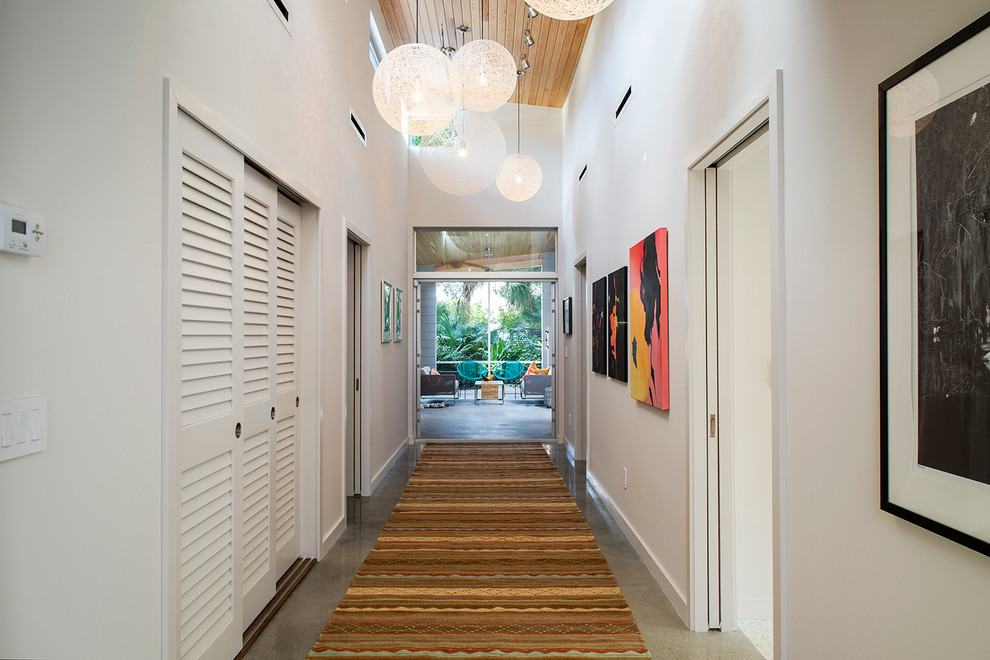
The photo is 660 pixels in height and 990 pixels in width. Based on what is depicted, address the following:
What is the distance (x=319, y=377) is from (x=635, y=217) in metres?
2.22

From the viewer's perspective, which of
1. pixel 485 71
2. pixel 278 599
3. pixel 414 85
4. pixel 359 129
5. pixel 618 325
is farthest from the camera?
pixel 359 129

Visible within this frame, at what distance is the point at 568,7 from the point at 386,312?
361 centimetres

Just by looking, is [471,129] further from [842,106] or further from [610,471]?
[842,106]

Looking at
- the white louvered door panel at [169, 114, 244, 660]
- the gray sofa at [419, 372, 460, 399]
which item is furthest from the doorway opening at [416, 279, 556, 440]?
the white louvered door panel at [169, 114, 244, 660]

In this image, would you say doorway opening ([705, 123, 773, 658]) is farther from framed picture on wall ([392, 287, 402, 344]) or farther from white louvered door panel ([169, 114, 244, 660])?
framed picture on wall ([392, 287, 402, 344])

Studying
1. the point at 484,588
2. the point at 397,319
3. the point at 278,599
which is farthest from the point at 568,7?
the point at 397,319

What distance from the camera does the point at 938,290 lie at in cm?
100

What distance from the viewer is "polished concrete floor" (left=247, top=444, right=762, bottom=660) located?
7.21 feet

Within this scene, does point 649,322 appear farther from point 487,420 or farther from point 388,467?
point 487,420

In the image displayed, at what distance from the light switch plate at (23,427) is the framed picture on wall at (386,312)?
156 inches

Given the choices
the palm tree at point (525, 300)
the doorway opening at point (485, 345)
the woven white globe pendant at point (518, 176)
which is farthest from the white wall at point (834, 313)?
the palm tree at point (525, 300)

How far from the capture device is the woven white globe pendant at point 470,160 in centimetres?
502

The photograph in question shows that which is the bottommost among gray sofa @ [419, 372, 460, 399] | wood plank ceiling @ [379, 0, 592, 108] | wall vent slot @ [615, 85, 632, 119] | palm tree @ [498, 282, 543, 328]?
gray sofa @ [419, 372, 460, 399]

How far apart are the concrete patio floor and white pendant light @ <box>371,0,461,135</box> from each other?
4.91 meters
